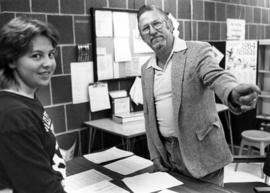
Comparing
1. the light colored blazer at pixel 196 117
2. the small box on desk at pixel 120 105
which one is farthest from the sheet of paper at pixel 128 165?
the small box on desk at pixel 120 105

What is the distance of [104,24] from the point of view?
3092mm

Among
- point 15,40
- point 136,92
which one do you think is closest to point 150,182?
point 15,40

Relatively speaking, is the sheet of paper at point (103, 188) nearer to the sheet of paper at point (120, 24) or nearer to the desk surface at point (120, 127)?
the desk surface at point (120, 127)

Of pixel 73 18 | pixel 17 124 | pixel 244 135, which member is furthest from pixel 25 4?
pixel 244 135

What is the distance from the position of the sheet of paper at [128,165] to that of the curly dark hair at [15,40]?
909 millimetres

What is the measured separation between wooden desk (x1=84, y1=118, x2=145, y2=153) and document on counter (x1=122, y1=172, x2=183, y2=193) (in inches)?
37.8

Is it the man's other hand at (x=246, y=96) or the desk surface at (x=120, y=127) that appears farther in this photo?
the desk surface at (x=120, y=127)

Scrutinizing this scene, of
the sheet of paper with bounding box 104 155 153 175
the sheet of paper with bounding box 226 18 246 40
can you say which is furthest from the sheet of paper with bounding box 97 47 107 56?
the sheet of paper with bounding box 226 18 246 40

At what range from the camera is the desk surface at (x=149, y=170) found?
140 centimetres

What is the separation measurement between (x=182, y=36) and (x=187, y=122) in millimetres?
2632

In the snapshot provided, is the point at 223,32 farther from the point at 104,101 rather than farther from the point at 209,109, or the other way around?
the point at 209,109

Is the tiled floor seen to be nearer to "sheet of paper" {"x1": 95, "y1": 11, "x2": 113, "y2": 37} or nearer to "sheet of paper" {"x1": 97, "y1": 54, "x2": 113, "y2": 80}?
"sheet of paper" {"x1": 97, "y1": 54, "x2": 113, "y2": 80}

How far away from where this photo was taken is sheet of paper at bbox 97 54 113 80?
3.08 metres

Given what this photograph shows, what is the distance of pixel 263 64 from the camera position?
12.9 feet
